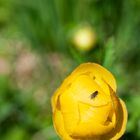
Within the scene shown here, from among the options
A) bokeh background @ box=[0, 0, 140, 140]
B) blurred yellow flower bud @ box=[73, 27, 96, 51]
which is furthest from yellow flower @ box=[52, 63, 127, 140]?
blurred yellow flower bud @ box=[73, 27, 96, 51]

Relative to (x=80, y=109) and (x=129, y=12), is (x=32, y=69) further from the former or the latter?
(x=80, y=109)

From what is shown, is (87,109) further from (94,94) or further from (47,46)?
(47,46)

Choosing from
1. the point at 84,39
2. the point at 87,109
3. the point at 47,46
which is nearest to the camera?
the point at 87,109

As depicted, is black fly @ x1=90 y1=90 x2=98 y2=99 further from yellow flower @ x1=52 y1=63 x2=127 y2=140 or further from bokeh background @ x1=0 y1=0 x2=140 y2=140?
bokeh background @ x1=0 y1=0 x2=140 y2=140

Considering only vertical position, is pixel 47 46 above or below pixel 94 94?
below

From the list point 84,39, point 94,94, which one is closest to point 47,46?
point 84,39

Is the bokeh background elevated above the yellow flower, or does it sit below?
below
